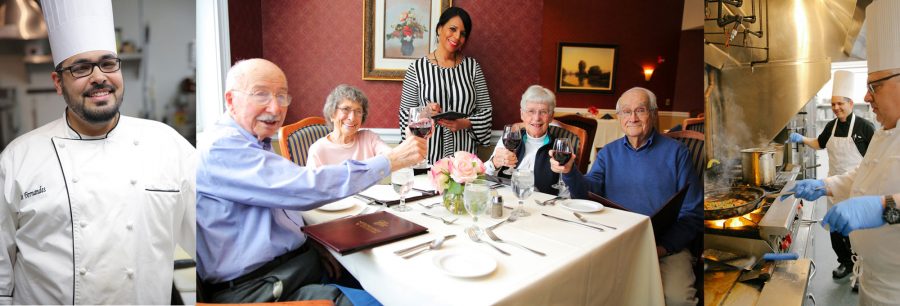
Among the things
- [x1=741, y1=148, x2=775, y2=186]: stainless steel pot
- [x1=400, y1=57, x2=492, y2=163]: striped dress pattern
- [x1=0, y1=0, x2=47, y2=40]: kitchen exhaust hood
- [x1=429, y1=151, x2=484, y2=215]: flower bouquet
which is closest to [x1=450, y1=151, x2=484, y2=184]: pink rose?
[x1=429, y1=151, x2=484, y2=215]: flower bouquet

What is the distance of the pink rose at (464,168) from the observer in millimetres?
1082

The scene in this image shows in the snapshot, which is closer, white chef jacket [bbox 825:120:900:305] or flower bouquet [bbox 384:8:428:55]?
white chef jacket [bbox 825:120:900:305]

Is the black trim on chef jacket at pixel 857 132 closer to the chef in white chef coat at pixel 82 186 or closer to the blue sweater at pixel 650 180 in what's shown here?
the blue sweater at pixel 650 180

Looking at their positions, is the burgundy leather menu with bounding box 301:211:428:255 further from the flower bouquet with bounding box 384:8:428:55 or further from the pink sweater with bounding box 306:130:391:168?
the flower bouquet with bounding box 384:8:428:55

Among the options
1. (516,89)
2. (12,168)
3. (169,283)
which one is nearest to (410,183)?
(516,89)

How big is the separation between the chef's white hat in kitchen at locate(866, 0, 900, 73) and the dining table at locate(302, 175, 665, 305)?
593 millimetres

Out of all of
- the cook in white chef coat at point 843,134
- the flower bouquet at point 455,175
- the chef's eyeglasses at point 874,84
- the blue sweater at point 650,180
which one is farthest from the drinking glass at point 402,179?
the chef's eyeglasses at point 874,84

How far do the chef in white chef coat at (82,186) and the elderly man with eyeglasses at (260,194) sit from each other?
0.54ft

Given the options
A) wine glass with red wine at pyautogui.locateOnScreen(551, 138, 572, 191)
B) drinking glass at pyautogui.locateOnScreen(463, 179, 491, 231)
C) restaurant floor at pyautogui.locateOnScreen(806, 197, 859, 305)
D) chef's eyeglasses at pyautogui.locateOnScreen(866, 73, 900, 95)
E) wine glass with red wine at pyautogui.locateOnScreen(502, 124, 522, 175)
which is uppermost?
chef's eyeglasses at pyautogui.locateOnScreen(866, 73, 900, 95)

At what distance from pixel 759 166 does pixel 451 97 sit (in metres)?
0.72

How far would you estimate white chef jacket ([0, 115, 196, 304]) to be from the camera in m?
0.42

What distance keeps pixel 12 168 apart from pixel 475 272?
2.06 ft

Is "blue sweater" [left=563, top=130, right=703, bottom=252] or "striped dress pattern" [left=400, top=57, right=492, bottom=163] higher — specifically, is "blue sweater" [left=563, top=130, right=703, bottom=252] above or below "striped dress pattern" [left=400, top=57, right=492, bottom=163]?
below

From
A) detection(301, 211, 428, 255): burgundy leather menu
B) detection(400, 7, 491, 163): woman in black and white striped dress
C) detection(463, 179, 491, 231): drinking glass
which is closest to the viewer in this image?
detection(301, 211, 428, 255): burgundy leather menu
